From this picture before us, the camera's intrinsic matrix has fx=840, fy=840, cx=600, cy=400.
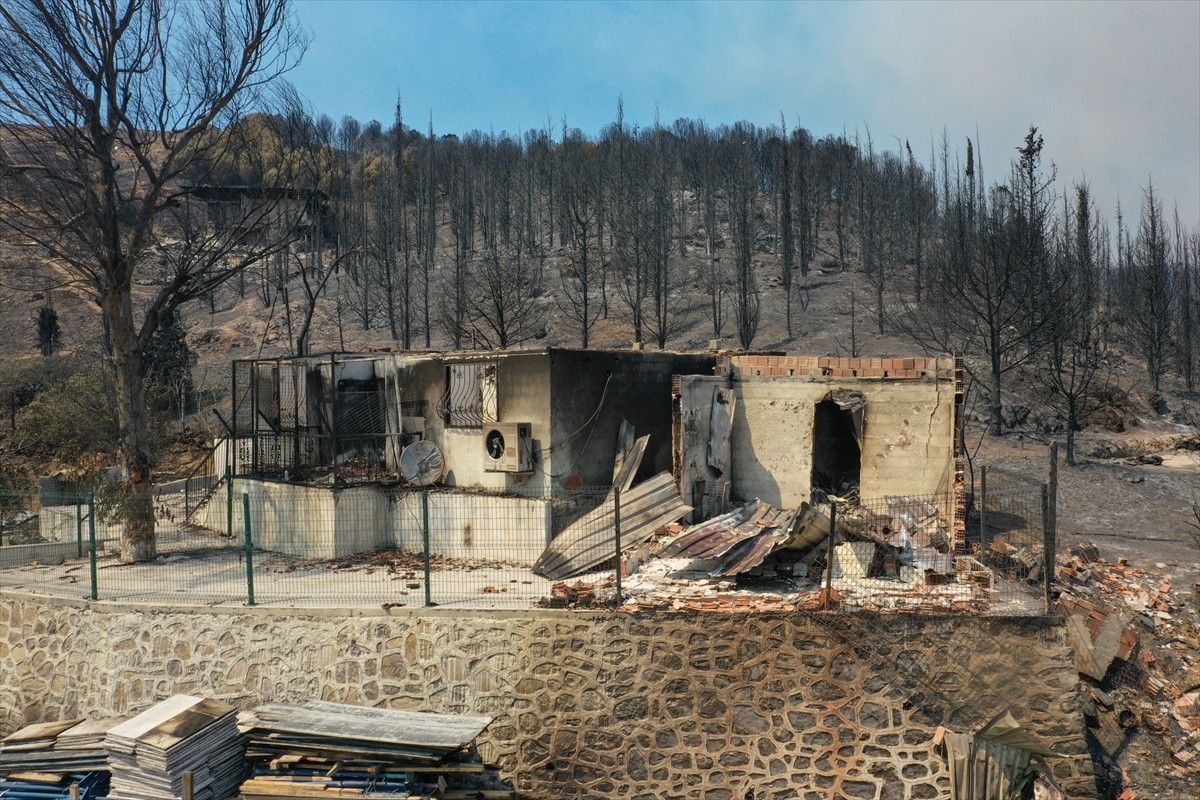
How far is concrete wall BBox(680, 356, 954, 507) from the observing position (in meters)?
13.5

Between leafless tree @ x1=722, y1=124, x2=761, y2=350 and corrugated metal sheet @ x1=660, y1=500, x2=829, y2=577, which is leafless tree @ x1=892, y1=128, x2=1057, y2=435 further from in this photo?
corrugated metal sheet @ x1=660, y1=500, x2=829, y2=577

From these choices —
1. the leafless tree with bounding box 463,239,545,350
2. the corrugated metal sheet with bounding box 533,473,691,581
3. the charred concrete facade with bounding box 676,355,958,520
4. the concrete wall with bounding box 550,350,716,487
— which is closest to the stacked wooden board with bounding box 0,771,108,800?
the corrugated metal sheet with bounding box 533,473,691,581

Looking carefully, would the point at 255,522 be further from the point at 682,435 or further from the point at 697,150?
the point at 697,150

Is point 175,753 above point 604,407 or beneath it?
beneath

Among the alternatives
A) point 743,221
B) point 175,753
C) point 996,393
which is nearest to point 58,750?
point 175,753

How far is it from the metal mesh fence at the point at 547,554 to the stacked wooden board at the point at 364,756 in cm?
172

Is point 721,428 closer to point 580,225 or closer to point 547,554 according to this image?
point 547,554

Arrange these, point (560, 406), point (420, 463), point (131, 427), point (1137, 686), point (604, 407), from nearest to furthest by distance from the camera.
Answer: point (1137, 686) → point (560, 406) → point (131, 427) → point (604, 407) → point (420, 463)

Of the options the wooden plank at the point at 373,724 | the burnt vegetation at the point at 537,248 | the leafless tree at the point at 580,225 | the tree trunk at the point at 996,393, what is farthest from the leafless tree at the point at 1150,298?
the wooden plank at the point at 373,724

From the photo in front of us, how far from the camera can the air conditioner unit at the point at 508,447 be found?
13859 millimetres

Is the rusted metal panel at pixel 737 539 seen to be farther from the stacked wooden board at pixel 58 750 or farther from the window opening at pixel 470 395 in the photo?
the stacked wooden board at pixel 58 750

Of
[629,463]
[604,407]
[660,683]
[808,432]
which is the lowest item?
[660,683]

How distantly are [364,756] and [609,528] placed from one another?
505cm

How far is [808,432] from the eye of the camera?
1430 centimetres
